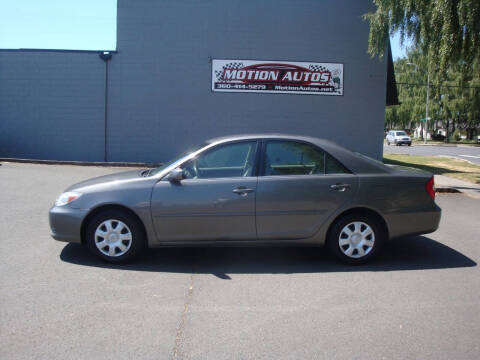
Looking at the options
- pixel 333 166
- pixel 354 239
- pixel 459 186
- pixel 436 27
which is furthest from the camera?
pixel 459 186

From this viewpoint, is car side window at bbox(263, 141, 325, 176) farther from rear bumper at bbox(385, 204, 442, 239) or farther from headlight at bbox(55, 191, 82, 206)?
headlight at bbox(55, 191, 82, 206)

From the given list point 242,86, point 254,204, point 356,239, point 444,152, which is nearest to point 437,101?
point 444,152

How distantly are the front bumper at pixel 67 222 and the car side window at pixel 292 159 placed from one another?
2.24 m

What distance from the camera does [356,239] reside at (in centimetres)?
570

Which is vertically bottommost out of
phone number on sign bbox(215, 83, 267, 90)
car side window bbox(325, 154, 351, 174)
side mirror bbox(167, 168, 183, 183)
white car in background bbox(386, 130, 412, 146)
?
side mirror bbox(167, 168, 183, 183)

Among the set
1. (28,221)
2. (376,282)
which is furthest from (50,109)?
(376,282)

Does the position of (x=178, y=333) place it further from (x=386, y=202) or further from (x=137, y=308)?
(x=386, y=202)

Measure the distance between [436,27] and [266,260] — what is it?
31.4 feet

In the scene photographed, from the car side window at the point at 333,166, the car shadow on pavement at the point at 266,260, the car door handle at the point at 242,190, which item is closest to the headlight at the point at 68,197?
the car shadow on pavement at the point at 266,260

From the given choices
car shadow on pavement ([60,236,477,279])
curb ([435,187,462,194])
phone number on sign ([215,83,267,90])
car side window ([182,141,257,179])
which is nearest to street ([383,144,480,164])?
phone number on sign ([215,83,267,90])

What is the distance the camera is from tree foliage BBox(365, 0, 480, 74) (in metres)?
12.2

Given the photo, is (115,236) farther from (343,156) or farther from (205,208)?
(343,156)

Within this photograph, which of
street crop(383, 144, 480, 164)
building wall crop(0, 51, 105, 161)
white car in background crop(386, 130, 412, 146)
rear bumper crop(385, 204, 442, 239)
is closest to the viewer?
rear bumper crop(385, 204, 442, 239)

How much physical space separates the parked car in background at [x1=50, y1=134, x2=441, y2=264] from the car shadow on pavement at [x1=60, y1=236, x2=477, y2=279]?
0.25 metres
